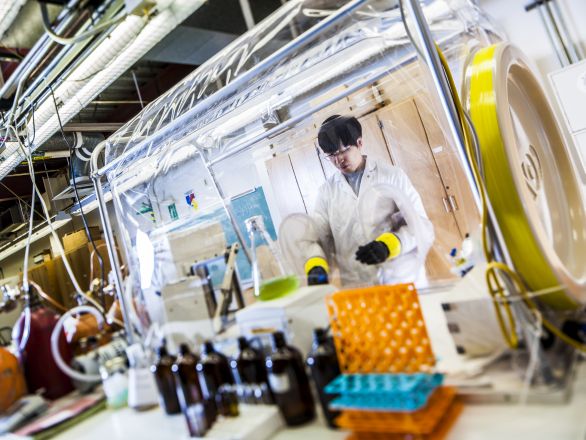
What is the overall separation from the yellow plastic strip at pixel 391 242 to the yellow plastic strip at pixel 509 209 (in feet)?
4.44

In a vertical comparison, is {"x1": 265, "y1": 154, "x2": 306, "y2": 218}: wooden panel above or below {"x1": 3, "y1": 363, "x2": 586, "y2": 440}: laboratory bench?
above

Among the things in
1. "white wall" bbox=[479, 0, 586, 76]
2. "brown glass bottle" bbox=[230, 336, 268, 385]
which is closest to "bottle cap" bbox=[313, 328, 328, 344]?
"brown glass bottle" bbox=[230, 336, 268, 385]

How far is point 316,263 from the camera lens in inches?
93.1

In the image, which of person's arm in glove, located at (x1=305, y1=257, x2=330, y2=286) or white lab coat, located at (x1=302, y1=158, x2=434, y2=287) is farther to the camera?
white lab coat, located at (x1=302, y1=158, x2=434, y2=287)

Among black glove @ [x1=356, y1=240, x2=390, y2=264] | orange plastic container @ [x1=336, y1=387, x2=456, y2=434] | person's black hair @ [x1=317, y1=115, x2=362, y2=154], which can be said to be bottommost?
orange plastic container @ [x1=336, y1=387, x2=456, y2=434]

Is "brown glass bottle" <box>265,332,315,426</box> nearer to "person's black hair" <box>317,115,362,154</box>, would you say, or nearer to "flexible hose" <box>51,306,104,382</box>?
"flexible hose" <box>51,306,104,382</box>

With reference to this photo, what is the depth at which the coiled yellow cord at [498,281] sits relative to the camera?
0.83 meters

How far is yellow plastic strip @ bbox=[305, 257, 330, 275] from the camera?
2.29 meters

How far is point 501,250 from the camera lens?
967 mm

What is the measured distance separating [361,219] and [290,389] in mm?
1630

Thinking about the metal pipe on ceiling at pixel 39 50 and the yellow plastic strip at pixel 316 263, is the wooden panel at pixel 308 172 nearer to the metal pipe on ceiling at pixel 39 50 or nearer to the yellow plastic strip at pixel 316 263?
the yellow plastic strip at pixel 316 263

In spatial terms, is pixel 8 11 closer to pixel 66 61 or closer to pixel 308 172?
pixel 66 61

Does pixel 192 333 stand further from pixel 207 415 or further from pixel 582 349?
pixel 582 349

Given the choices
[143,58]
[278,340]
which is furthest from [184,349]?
[143,58]
